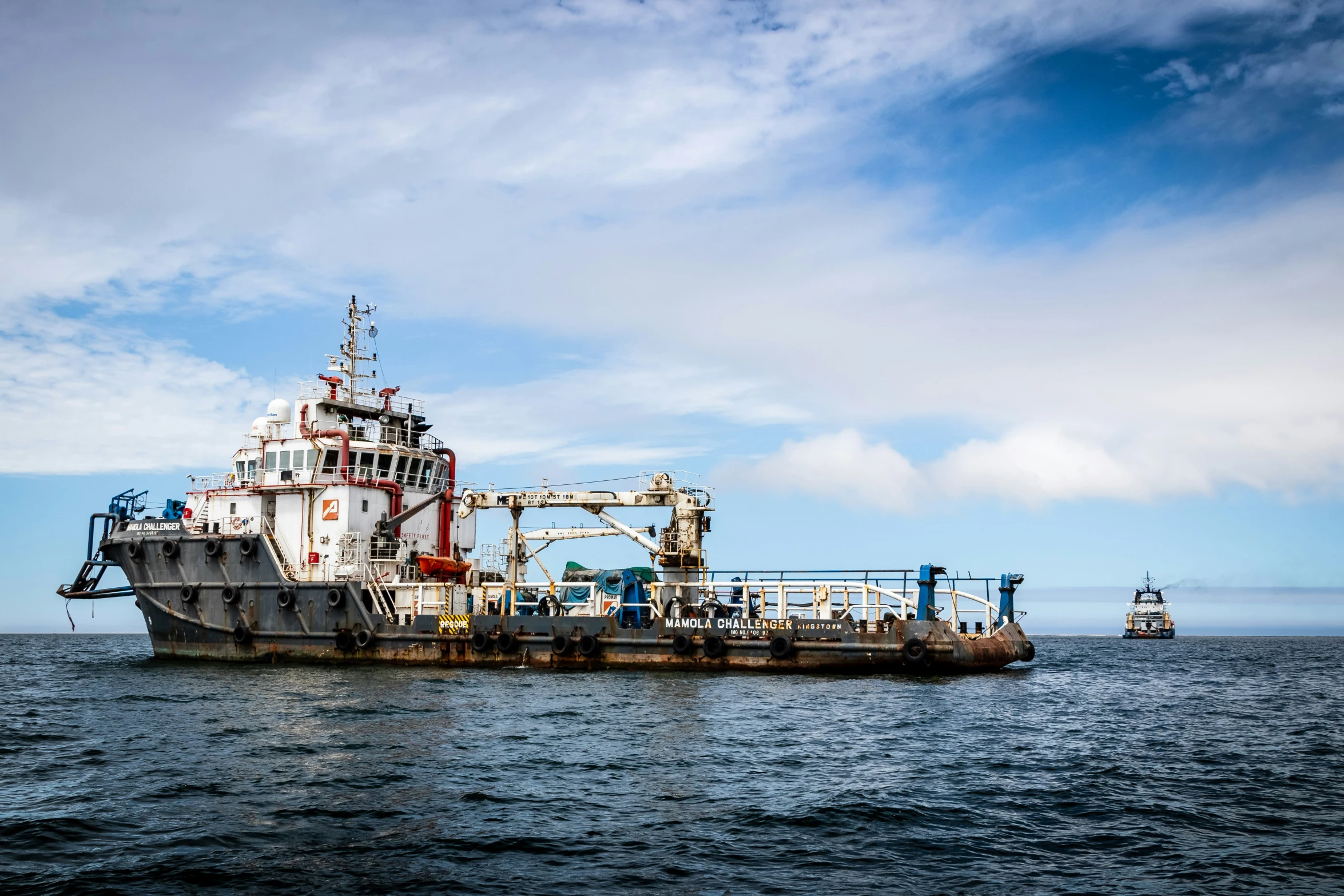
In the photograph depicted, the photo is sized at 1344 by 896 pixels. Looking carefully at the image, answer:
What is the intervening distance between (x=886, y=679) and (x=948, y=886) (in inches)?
751

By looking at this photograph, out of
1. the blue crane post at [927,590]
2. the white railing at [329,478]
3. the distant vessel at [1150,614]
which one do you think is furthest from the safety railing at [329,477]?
the distant vessel at [1150,614]

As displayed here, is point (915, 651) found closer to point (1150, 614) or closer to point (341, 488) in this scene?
point (341, 488)

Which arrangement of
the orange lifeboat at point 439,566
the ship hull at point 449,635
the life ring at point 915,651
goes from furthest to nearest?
the orange lifeboat at point 439,566
the ship hull at point 449,635
the life ring at point 915,651

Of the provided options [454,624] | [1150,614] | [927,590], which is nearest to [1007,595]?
[927,590]

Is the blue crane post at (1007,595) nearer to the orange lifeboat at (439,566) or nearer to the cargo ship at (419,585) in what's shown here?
the cargo ship at (419,585)

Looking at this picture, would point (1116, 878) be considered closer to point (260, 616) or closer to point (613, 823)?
point (613, 823)

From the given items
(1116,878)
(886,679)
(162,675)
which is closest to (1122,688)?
(886,679)

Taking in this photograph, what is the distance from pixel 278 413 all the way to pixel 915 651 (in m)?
24.3

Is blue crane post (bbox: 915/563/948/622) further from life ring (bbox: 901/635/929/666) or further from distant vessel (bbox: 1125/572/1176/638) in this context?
distant vessel (bbox: 1125/572/1176/638)

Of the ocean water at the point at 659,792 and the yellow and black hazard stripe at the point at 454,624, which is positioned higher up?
the yellow and black hazard stripe at the point at 454,624

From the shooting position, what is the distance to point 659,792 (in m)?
14.2

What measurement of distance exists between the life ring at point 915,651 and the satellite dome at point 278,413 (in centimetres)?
2375

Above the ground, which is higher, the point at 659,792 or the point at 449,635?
the point at 449,635

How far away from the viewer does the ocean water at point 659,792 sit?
34.5ft
